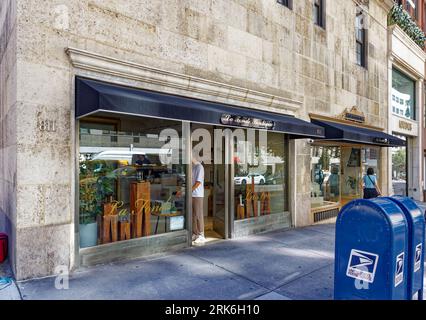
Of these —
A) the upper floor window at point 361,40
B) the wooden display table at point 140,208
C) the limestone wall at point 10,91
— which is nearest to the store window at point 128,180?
the wooden display table at point 140,208

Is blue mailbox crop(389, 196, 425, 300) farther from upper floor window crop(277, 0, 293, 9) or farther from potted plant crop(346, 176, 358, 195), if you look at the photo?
potted plant crop(346, 176, 358, 195)

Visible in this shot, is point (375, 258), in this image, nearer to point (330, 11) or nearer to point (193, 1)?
point (193, 1)

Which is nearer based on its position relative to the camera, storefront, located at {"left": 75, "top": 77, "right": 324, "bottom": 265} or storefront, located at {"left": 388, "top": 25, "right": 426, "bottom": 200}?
storefront, located at {"left": 75, "top": 77, "right": 324, "bottom": 265}

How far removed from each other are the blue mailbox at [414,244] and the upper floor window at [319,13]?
24.8 feet

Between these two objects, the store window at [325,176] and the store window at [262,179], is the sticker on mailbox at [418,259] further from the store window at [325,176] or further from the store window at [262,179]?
the store window at [325,176]

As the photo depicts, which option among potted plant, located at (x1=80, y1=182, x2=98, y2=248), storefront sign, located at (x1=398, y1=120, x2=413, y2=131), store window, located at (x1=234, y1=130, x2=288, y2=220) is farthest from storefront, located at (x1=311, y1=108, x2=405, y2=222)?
potted plant, located at (x1=80, y1=182, x2=98, y2=248)

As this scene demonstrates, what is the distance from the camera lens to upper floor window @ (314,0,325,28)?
9.69 meters

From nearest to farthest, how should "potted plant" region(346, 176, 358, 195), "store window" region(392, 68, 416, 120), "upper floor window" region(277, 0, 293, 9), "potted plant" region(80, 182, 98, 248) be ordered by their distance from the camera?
"potted plant" region(80, 182, 98, 248), "upper floor window" region(277, 0, 293, 9), "potted plant" region(346, 176, 358, 195), "store window" region(392, 68, 416, 120)

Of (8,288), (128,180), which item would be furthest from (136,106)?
(8,288)

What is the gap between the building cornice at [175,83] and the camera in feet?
16.3

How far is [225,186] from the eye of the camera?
718 centimetres

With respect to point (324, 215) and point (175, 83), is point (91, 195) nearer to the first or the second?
point (175, 83)

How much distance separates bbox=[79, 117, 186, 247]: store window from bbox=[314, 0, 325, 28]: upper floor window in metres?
6.29
